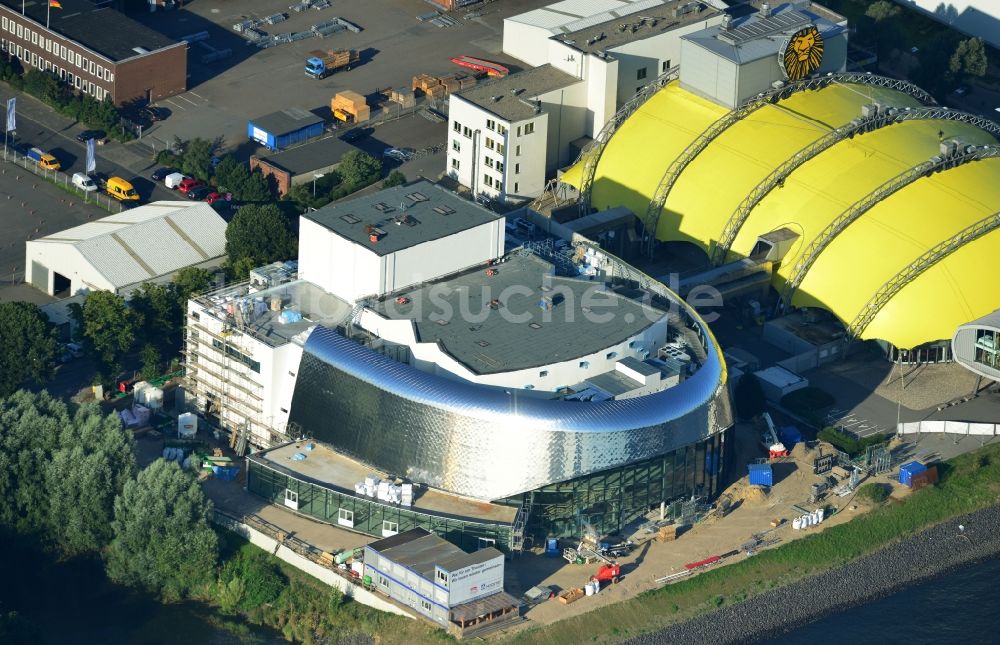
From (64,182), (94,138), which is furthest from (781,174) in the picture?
(94,138)

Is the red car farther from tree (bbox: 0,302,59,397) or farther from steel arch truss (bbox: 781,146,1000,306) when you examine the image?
steel arch truss (bbox: 781,146,1000,306)

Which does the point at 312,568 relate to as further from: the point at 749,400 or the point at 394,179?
the point at 394,179

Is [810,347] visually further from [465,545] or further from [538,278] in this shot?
[465,545]

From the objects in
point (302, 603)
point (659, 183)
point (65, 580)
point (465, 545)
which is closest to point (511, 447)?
point (465, 545)

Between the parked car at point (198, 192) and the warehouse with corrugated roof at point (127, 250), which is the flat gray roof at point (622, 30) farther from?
the warehouse with corrugated roof at point (127, 250)

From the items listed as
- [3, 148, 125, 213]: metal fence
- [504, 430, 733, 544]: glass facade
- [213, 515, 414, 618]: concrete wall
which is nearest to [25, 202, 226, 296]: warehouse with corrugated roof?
[3, 148, 125, 213]: metal fence

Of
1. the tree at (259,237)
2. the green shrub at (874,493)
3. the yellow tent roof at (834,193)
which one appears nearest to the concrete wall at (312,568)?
the tree at (259,237)
